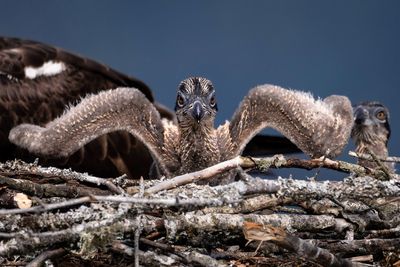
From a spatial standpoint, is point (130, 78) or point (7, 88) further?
point (130, 78)

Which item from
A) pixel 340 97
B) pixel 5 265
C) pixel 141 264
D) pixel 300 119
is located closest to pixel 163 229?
pixel 141 264

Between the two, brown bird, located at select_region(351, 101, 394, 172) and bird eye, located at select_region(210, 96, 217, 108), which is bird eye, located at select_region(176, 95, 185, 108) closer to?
bird eye, located at select_region(210, 96, 217, 108)

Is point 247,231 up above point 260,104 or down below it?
below

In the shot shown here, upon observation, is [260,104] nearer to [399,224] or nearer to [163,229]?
[399,224]

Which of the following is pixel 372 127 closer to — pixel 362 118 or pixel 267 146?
pixel 362 118

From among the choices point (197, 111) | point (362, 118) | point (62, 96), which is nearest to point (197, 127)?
point (197, 111)

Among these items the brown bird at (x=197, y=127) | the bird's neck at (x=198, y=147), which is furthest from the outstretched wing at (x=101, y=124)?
the bird's neck at (x=198, y=147)
